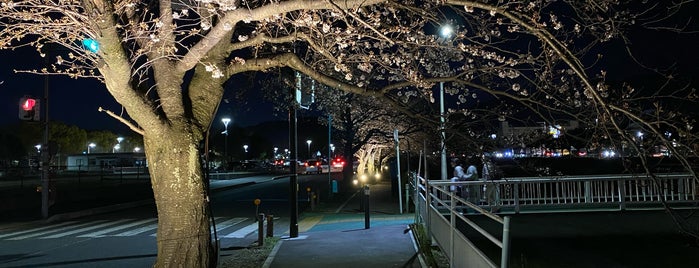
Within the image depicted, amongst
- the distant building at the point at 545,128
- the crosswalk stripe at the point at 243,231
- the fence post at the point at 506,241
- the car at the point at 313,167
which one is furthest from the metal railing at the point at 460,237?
the car at the point at 313,167

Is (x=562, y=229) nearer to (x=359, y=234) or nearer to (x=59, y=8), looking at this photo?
(x=359, y=234)

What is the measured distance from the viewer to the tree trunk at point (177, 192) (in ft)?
25.1

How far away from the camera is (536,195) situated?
703 inches

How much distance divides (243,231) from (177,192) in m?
8.62

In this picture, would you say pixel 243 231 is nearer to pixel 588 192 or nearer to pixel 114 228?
pixel 114 228

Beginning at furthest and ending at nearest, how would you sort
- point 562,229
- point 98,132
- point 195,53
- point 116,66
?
point 98,132 → point 562,229 → point 195,53 → point 116,66

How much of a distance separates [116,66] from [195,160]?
1789 mm

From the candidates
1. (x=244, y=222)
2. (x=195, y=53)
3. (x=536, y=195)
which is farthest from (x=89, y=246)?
(x=536, y=195)

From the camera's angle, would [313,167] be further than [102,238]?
Yes

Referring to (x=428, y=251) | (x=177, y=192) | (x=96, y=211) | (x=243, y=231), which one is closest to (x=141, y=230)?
(x=243, y=231)

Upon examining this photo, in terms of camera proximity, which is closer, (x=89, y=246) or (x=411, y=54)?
(x=411, y=54)

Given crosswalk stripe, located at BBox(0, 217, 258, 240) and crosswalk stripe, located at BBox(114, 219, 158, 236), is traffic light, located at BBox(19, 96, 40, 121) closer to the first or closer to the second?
crosswalk stripe, located at BBox(0, 217, 258, 240)

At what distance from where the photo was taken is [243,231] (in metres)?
16.0

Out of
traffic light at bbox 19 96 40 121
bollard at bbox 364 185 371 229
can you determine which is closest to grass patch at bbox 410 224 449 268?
bollard at bbox 364 185 371 229
